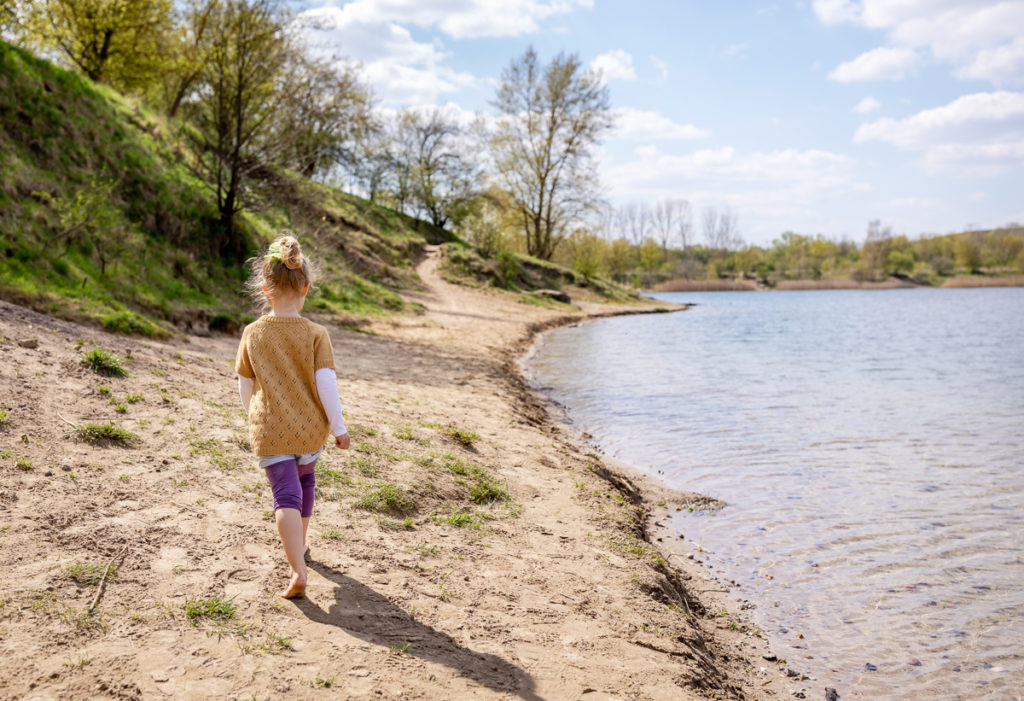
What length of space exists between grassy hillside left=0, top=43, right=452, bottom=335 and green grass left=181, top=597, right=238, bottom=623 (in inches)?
263

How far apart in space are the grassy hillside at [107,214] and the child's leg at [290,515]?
21.4 ft

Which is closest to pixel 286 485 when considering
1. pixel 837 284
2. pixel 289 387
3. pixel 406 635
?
pixel 289 387

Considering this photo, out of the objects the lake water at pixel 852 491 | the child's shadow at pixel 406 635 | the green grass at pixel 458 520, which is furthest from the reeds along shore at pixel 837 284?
the child's shadow at pixel 406 635

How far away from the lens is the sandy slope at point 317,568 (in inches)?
121

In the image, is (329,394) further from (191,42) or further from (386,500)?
(191,42)

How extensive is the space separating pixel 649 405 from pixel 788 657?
8.47 m

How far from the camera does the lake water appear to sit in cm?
455

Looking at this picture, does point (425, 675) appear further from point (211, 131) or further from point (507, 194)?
point (507, 194)

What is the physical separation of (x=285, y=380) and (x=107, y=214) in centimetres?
962

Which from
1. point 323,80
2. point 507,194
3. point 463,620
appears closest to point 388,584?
point 463,620

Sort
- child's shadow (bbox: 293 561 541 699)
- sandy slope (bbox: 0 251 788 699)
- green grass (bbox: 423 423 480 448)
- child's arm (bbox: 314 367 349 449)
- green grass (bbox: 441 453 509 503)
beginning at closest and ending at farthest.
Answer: sandy slope (bbox: 0 251 788 699), child's shadow (bbox: 293 561 541 699), child's arm (bbox: 314 367 349 449), green grass (bbox: 441 453 509 503), green grass (bbox: 423 423 480 448)

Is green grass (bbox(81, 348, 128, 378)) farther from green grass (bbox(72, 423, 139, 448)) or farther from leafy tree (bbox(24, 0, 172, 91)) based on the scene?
leafy tree (bbox(24, 0, 172, 91))

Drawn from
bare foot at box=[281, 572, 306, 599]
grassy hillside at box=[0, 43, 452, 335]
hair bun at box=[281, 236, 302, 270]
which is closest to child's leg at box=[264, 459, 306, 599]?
bare foot at box=[281, 572, 306, 599]

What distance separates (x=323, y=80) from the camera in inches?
680
